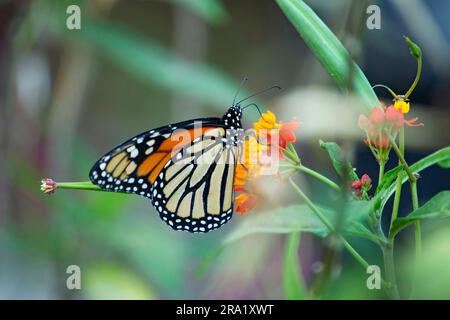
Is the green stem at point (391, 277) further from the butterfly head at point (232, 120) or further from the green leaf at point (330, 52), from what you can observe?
the butterfly head at point (232, 120)

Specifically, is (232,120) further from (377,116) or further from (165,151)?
(377,116)

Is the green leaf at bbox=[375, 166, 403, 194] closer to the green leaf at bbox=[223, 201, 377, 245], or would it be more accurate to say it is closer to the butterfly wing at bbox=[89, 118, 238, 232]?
the green leaf at bbox=[223, 201, 377, 245]

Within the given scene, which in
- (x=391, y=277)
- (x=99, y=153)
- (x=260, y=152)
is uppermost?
(x=99, y=153)

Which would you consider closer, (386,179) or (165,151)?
(386,179)

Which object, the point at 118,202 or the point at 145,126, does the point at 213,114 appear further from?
the point at 118,202

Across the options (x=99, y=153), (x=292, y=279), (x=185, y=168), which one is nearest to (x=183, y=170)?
(x=185, y=168)

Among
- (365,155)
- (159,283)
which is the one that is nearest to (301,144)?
(365,155)
